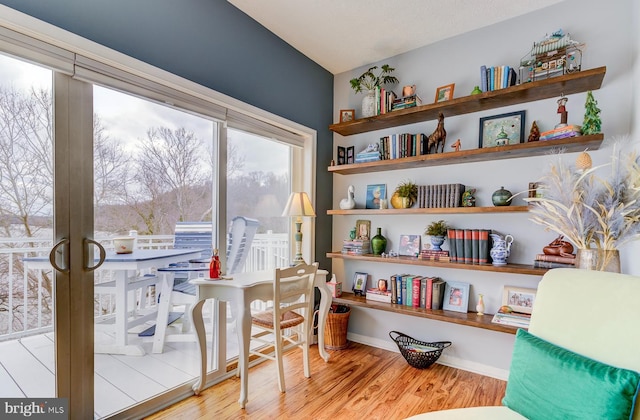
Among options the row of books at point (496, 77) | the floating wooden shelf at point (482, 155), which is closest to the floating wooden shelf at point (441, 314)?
the floating wooden shelf at point (482, 155)

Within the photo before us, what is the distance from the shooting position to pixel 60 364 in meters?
1.52

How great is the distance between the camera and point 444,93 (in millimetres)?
2543

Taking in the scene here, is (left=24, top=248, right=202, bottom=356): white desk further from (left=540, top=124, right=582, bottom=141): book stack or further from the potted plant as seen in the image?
(left=540, top=124, right=582, bottom=141): book stack

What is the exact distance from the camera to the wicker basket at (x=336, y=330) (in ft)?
9.36

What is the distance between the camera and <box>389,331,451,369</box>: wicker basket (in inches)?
95.7

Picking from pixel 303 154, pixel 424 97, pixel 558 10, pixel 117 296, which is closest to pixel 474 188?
pixel 424 97

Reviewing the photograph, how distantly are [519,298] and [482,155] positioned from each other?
43.3 inches

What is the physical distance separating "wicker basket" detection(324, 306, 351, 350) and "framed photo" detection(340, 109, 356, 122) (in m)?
1.89

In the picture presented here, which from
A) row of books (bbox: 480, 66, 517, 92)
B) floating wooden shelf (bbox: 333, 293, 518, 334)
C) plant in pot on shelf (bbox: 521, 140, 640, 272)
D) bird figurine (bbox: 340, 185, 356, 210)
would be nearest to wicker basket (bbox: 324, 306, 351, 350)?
floating wooden shelf (bbox: 333, 293, 518, 334)

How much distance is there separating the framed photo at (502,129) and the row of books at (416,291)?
1192 millimetres

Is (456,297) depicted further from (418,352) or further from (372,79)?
(372,79)

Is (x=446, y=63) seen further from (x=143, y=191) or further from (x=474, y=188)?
(x=143, y=191)

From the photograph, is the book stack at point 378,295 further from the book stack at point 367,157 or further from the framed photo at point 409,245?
the book stack at point 367,157

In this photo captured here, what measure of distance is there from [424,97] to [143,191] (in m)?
2.38
